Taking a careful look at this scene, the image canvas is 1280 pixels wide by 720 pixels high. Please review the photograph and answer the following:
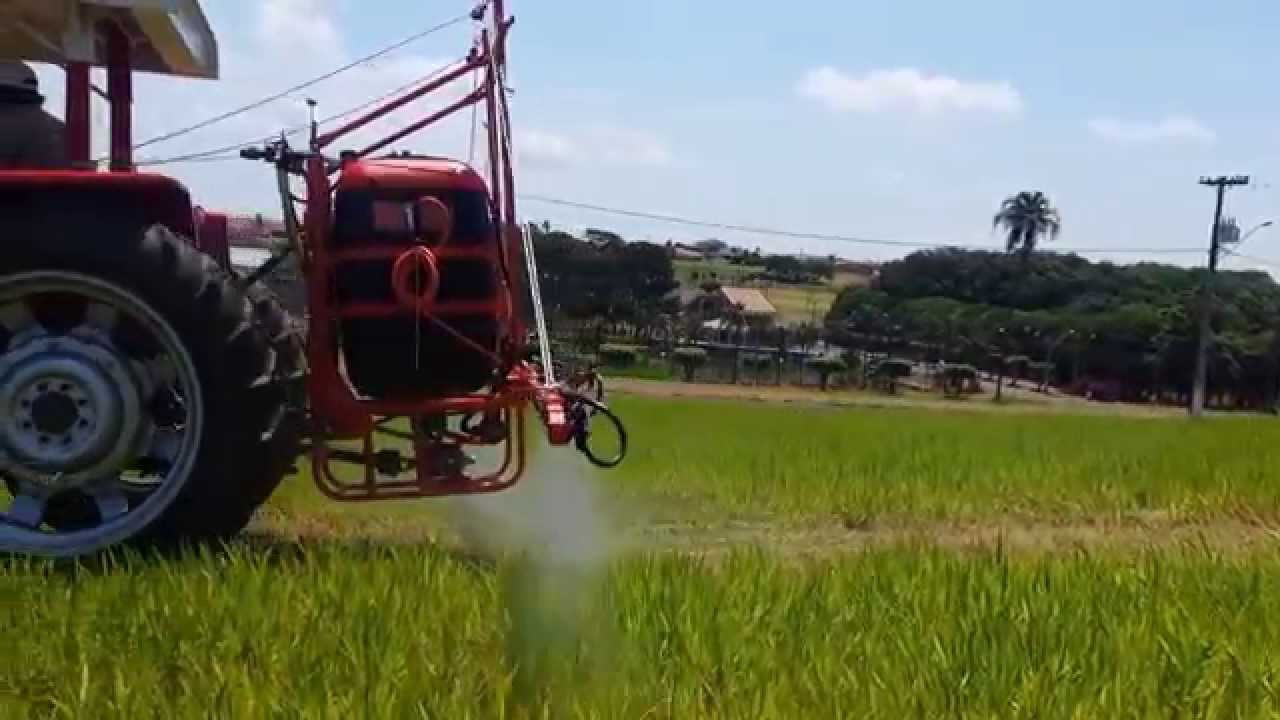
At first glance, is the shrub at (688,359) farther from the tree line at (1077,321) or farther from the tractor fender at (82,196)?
the tractor fender at (82,196)

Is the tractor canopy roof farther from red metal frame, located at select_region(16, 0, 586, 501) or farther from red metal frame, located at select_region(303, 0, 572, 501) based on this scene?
red metal frame, located at select_region(303, 0, 572, 501)

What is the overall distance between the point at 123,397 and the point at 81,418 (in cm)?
14

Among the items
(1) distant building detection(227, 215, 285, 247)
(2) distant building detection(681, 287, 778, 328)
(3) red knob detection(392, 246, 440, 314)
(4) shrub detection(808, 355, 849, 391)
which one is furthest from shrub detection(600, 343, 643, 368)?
(3) red knob detection(392, 246, 440, 314)

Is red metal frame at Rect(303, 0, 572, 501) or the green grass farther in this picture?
the green grass

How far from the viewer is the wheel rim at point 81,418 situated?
4.79 meters

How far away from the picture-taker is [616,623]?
12.2ft

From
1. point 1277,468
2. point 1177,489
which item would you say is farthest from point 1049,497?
point 1277,468

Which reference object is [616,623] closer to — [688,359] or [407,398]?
[407,398]

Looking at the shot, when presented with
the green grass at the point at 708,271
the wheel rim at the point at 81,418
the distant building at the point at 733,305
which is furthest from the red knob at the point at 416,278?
the distant building at the point at 733,305

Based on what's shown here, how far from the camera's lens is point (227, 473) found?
483 centimetres

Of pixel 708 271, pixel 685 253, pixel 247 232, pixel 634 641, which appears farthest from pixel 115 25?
pixel 708 271

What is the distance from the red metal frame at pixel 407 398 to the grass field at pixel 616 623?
9.3 inches

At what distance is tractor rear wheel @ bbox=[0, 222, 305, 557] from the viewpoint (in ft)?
15.7

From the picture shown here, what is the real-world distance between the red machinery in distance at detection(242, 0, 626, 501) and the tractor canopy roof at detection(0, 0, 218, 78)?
0.62 m
